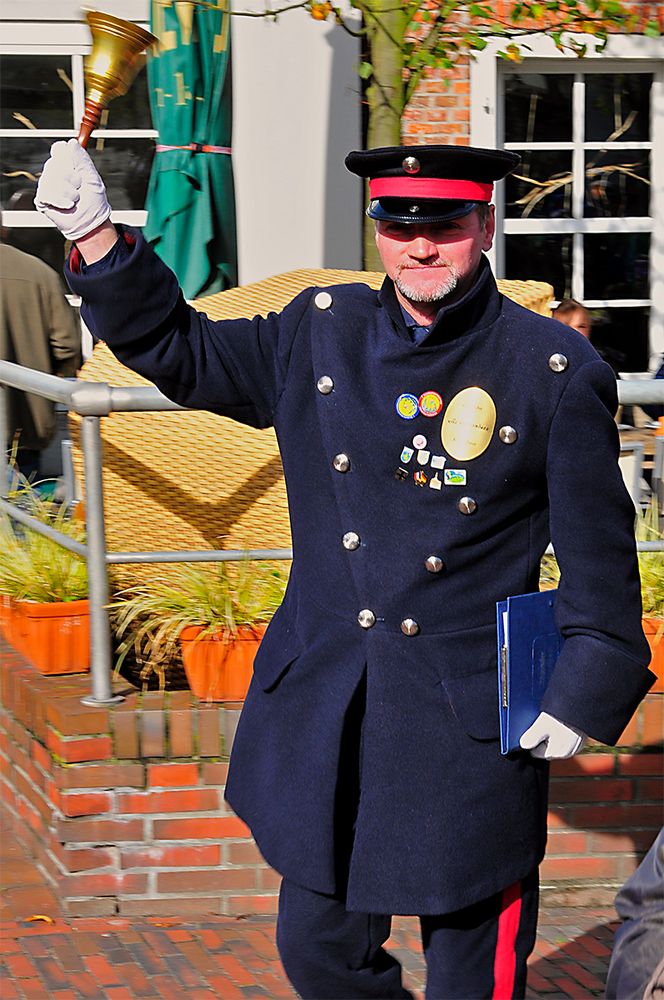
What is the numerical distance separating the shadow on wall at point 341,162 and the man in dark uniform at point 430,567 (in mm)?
5478

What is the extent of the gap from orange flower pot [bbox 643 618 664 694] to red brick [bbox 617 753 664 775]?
18 centimetres

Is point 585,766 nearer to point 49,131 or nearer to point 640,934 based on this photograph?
point 640,934

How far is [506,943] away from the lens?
2.74 m

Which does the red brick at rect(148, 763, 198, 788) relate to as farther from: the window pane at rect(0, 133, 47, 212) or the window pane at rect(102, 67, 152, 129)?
the window pane at rect(102, 67, 152, 129)

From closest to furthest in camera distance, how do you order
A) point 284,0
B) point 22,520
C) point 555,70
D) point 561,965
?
1. point 561,965
2. point 22,520
3. point 284,0
4. point 555,70

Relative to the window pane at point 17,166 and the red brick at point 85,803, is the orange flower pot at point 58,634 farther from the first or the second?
the window pane at point 17,166

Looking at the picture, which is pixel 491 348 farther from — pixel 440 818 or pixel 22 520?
pixel 22 520

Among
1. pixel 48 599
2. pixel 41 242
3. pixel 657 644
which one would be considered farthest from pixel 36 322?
pixel 657 644

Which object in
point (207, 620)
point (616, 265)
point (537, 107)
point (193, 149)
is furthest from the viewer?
point (616, 265)

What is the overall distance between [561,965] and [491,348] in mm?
1787

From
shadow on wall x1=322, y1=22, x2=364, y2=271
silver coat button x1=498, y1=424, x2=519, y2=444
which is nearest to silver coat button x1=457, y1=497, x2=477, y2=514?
silver coat button x1=498, y1=424, x2=519, y2=444

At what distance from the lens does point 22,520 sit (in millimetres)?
4613

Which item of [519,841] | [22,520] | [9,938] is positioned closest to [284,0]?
[22,520]

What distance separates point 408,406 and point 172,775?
5.47ft
